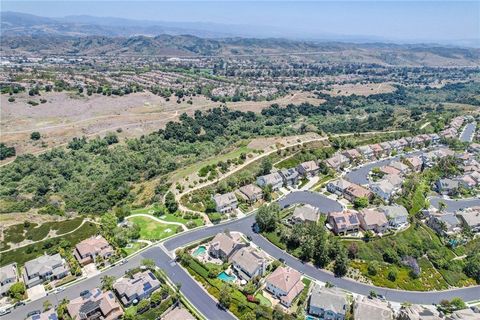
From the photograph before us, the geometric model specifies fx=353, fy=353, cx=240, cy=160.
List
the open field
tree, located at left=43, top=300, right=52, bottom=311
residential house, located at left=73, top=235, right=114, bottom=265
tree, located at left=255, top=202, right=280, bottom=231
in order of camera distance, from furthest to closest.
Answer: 1. the open field
2. tree, located at left=255, top=202, right=280, bottom=231
3. residential house, located at left=73, top=235, right=114, bottom=265
4. tree, located at left=43, top=300, right=52, bottom=311

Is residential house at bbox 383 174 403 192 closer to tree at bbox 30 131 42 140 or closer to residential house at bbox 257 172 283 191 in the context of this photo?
residential house at bbox 257 172 283 191

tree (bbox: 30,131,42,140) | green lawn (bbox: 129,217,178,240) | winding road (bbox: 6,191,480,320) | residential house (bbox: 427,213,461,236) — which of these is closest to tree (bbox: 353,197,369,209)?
residential house (bbox: 427,213,461,236)

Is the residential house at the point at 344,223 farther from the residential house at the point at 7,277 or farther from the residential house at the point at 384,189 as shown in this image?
the residential house at the point at 7,277

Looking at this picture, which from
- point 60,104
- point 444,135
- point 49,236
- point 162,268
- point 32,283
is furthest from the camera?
point 60,104

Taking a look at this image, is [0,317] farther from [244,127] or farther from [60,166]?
[244,127]

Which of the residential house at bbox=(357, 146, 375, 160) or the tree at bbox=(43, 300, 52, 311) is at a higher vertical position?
the residential house at bbox=(357, 146, 375, 160)

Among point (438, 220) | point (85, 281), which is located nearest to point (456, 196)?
point (438, 220)
